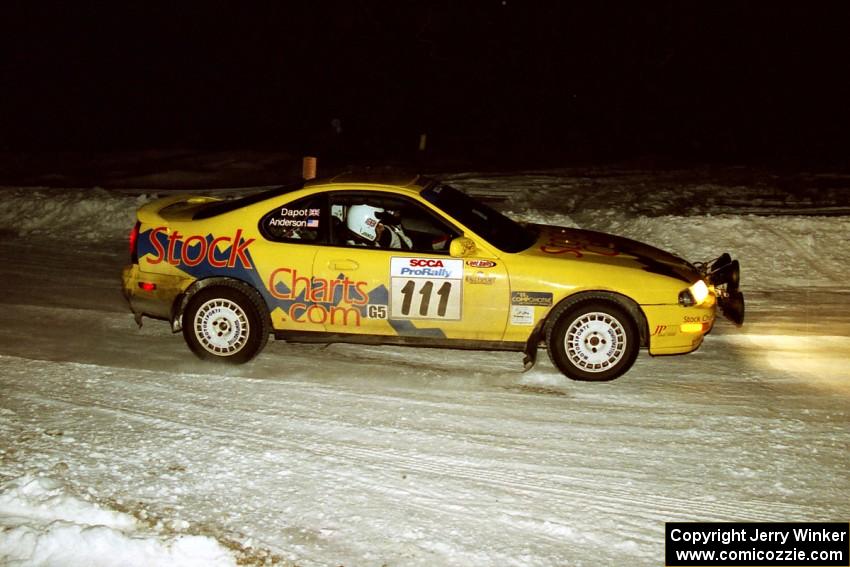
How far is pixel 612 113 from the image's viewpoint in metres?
26.1

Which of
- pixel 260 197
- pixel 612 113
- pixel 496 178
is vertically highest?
pixel 612 113

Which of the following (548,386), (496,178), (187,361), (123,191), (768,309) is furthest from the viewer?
(496,178)

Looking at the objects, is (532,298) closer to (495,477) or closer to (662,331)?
(662,331)

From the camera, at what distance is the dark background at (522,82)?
25016 mm

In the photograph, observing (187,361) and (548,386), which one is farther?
(187,361)

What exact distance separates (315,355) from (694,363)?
3209 millimetres

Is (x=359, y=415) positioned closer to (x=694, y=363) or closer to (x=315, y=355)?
(x=315, y=355)

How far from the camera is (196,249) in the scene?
22.1 feet

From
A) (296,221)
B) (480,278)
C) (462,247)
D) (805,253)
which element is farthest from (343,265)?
(805,253)

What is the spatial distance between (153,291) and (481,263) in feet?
8.97

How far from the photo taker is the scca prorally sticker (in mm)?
6426

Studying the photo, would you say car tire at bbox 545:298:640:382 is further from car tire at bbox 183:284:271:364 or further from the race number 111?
car tire at bbox 183:284:271:364

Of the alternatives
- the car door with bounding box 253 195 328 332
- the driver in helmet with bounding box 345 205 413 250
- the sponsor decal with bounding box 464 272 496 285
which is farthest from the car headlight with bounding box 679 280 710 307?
the car door with bounding box 253 195 328 332

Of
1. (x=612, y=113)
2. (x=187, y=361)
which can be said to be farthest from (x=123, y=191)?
(x=612, y=113)
